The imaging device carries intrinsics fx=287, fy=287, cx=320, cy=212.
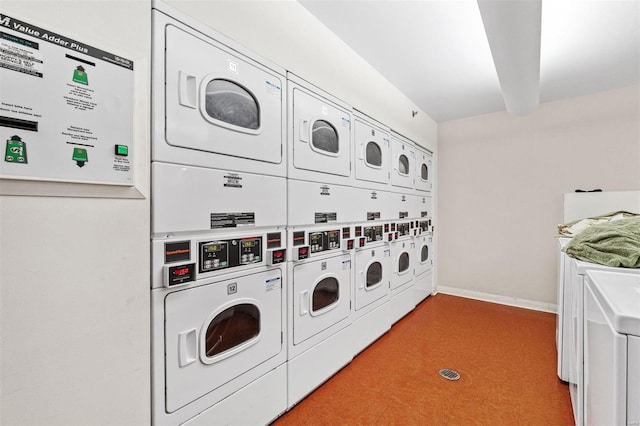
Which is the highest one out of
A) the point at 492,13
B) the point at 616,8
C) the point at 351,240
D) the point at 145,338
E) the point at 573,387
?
the point at 616,8

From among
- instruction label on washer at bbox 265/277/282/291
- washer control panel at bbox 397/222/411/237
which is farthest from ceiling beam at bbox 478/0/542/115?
instruction label on washer at bbox 265/277/282/291

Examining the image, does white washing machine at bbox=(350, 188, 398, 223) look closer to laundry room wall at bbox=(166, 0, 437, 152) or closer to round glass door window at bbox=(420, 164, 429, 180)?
laundry room wall at bbox=(166, 0, 437, 152)

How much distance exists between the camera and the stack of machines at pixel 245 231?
1.40 meters

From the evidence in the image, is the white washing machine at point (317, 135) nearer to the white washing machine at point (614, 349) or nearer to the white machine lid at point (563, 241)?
the white washing machine at point (614, 349)

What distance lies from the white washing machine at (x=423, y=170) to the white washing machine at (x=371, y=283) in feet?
4.19

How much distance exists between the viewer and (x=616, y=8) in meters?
2.19

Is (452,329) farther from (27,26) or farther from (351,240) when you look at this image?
(27,26)

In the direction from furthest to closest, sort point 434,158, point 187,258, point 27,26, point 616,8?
point 434,158, point 616,8, point 187,258, point 27,26

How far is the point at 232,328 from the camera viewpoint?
5.58ft

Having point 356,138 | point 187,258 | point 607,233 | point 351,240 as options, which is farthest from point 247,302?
point 607,233

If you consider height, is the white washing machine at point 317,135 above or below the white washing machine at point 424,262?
above

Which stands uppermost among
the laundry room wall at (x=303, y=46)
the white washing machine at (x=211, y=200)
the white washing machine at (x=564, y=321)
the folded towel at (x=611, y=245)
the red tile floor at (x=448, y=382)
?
the laundry room wall at (x=303, y=46)

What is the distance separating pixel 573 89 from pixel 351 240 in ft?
11.9

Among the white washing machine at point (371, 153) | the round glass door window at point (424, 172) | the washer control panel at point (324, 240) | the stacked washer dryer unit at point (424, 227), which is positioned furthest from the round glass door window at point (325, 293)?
the round glass door window at point (424, 172)
